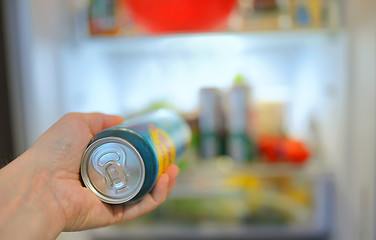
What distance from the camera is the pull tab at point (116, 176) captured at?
0.63 meters

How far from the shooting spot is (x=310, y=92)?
1.68 meters

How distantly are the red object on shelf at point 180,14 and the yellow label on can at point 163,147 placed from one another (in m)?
0.62

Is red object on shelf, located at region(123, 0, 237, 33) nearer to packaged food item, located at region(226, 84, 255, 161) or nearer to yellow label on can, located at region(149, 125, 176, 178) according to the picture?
packaged food item, located at region(226, 84, 255, 161)

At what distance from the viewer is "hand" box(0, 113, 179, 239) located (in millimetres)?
578

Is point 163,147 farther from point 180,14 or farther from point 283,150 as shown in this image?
point 283,150

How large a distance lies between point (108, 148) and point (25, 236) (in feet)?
0.57

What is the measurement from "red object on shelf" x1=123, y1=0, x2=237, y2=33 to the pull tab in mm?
766

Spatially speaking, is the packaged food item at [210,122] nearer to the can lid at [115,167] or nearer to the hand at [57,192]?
the hand at [57,192]

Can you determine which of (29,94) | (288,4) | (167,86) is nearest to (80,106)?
(29,94)

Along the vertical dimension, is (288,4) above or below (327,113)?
above

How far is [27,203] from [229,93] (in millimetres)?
1034

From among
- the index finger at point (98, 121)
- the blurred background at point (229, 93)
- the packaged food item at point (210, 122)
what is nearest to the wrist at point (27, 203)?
the index finger at point (98, 121)

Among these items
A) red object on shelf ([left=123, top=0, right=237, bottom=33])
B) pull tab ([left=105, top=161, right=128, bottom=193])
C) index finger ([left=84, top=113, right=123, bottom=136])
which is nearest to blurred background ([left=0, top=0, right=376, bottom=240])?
red object on shelf ([left=123, top=0, right=237, bottom=33])

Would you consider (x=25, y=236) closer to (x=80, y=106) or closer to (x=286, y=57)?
(x=80, y=106)
